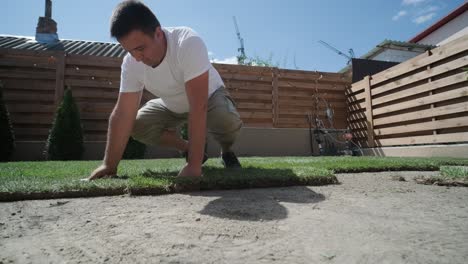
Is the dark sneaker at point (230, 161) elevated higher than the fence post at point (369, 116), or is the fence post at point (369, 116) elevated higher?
the fence post at point (369, 116)

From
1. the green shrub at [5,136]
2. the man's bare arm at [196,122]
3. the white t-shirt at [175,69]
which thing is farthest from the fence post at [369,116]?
the green shrub at [5,136]

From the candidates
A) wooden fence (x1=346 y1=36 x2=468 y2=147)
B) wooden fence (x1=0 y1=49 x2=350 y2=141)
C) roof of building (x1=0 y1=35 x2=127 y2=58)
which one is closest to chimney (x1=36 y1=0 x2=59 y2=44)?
roof of building (x1=0 y1=35 x2=127 y2=58)

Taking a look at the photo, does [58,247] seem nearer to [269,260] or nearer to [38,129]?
[269,260]

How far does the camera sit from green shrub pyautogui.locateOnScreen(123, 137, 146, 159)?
20.7 ft

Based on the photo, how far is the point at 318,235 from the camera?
1010mm

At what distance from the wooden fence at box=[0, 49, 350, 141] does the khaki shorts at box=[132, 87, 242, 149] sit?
4.42 metres

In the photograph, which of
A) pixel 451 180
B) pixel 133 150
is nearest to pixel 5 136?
pixel 133 150

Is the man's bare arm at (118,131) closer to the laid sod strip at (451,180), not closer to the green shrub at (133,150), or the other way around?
the laid sod strip at (451,180)

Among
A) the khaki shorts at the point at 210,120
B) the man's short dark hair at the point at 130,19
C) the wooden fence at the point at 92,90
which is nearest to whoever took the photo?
the man's short dark hair at the point at 130,19

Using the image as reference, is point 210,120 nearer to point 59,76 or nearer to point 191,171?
point 191,171

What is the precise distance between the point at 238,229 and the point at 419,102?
621 cm

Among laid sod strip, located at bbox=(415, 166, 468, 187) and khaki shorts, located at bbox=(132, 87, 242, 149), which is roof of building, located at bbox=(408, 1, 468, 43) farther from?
khaki shorts, located at bbox=(132, 87, 242, 149)

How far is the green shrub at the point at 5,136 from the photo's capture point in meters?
5.77

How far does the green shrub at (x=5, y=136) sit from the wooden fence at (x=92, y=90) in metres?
0.77
